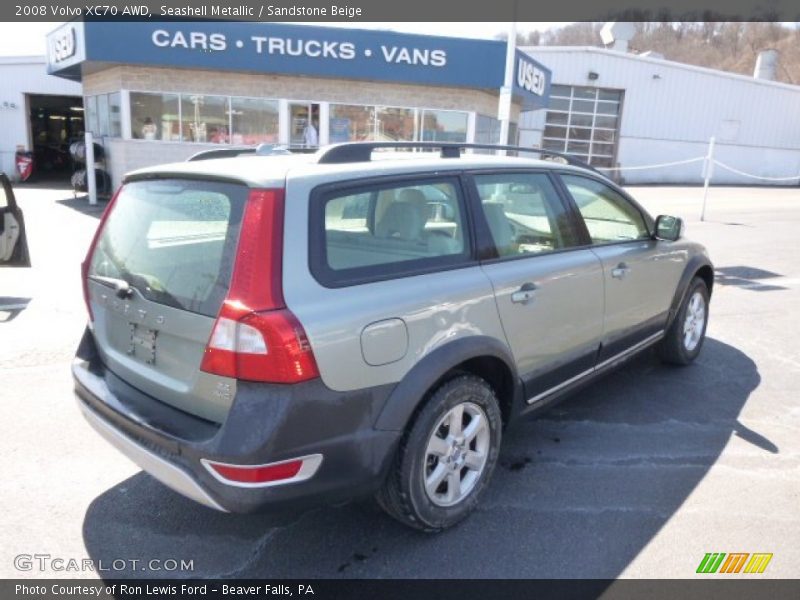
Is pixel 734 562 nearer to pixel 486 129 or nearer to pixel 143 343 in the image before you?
pixel 143 343

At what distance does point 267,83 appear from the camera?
55.8 ft

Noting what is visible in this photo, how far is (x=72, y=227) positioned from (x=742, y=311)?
11544 millimetres

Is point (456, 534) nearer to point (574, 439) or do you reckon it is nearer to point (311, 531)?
point (311, 531)

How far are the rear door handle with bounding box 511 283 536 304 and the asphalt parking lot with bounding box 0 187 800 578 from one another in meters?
1.00

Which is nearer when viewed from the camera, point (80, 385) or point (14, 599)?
point (14, 599)

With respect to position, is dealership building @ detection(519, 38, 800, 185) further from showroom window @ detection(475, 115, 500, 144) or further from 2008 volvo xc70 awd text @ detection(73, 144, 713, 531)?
2008 volvo xc70 awd text @ detection(73, 144, 713, 531)

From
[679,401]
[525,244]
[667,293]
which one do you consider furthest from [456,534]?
[667,293]

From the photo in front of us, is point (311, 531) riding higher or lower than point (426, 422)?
lower

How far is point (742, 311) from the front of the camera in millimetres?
6852

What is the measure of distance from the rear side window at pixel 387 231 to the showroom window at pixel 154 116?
1571 cm

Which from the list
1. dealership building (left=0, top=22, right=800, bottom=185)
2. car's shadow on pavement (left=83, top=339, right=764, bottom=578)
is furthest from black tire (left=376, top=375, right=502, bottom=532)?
dealership building (left=0, top=22, right=800, bottom=185)

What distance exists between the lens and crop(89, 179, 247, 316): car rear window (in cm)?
243

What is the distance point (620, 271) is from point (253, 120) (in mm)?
15275

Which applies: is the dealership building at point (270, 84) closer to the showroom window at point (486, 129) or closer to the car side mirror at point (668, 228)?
the showroom window at point (486, 129)
